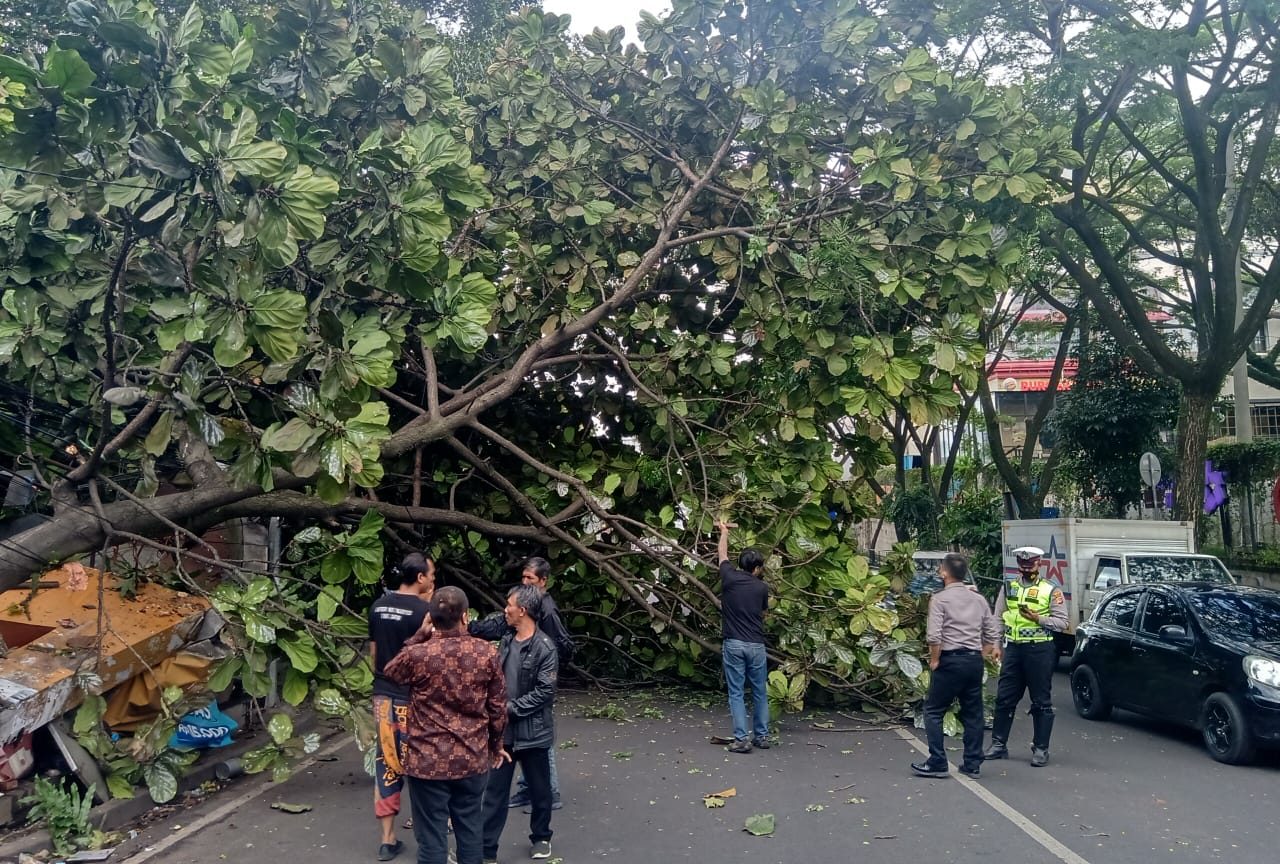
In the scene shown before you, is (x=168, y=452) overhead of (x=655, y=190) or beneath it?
beneath

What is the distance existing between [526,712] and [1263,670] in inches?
252

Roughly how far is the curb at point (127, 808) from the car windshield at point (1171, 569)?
11.7 meters

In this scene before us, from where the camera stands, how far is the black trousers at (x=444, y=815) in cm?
533

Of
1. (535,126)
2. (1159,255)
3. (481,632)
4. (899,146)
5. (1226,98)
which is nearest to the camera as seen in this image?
(481,632)

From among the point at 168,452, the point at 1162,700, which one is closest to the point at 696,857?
the point at 168,452

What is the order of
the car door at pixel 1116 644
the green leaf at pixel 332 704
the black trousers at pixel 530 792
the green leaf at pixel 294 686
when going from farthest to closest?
the car door at pixel 1116 644
the green leaf at pixel 332 704
the green leaf at pixel 294 686
the black trousers at pixel 530 792

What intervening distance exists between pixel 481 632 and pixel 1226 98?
1496 cm

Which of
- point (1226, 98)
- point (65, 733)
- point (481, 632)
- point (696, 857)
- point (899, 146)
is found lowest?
point (696, 857)

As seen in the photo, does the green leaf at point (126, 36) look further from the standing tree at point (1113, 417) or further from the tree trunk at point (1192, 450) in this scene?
the standing tree at point (1113, 417)

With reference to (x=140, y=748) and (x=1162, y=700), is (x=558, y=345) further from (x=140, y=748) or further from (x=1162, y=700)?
(x=1162, y=700)

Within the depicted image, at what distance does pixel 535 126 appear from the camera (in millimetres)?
10953

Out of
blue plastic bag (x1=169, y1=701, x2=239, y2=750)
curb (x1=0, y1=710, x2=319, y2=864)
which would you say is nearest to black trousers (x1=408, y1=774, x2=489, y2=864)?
curb (x1=0, y1=710, x2=319, y2=864)

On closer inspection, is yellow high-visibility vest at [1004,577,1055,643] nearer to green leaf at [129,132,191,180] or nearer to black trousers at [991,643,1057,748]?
black trousers at [991,643,1057,748]

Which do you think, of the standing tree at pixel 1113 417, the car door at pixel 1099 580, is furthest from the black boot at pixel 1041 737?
the standing tree at pixel 1113 417
